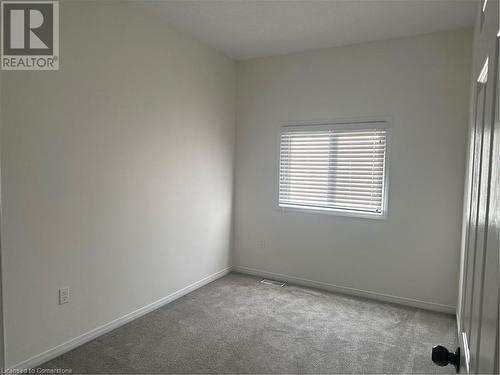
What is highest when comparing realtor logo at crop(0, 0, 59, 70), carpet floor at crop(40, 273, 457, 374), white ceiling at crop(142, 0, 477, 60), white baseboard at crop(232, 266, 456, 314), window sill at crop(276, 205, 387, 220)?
white ceiling at crop(142, 0, 477, 60)

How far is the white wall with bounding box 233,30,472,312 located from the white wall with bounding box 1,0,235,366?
2.22 ft

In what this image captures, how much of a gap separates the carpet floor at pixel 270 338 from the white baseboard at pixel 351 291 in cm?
9

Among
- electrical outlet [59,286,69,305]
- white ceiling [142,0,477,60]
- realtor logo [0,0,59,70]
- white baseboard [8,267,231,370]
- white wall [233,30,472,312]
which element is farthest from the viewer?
white wall [233,30,472,312]

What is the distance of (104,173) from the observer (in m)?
2.83

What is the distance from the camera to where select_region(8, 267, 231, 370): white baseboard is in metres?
2.39

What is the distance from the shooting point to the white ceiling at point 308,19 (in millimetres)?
2906

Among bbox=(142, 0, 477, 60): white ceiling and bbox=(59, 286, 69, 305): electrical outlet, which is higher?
bbox=(142, 0, 477, 60): white ceiling

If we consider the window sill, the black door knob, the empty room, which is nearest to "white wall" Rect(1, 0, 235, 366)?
the empty room

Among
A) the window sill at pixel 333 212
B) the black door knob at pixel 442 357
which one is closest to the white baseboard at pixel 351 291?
the window sill at pixel 333 212

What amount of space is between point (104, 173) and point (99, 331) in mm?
1340

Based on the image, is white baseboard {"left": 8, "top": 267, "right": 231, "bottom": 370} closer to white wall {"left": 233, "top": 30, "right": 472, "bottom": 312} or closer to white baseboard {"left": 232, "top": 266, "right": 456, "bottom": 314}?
white baseboard {"left": 232, "top": 266, "right": 456, "bottom": 314}

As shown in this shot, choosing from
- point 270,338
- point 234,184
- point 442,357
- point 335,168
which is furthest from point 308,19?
point 442,357

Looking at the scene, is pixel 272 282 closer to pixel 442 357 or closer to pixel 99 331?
pixel 99 331

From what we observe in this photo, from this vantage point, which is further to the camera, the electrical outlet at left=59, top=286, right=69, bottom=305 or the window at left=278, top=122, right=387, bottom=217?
the window at left=278, top=122, right=387, bottom=217
